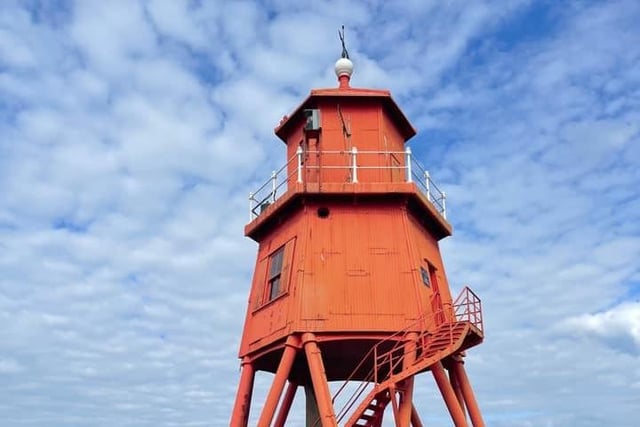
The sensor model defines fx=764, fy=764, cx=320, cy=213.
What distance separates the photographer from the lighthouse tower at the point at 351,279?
21109mm

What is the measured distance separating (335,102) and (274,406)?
10417 mm

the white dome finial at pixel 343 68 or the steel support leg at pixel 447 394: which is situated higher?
the white dome finial at pixel 343 68

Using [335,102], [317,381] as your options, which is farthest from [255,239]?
[317,381]

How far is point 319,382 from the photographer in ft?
66.6

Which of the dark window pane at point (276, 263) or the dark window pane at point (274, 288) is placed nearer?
the dark window pane at point (274, 288)

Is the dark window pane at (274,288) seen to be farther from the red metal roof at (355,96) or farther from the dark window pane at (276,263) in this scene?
the red metal roof at (355,96)

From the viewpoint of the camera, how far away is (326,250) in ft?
75.1

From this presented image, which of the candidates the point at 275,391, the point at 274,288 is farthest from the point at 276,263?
the point at 275,391

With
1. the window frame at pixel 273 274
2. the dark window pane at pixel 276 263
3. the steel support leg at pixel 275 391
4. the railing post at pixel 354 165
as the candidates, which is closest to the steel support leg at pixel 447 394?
the steel support leg at pixel 275 391

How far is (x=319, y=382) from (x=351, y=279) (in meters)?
3.46

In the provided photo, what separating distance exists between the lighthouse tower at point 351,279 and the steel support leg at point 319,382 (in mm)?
28

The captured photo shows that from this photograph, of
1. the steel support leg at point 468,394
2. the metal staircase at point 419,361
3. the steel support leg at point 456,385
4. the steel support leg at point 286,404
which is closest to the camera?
the metal staircase at point 419,361

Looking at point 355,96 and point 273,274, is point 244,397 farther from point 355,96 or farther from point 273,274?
point 355,96

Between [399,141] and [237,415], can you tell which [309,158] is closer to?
[399,141]
